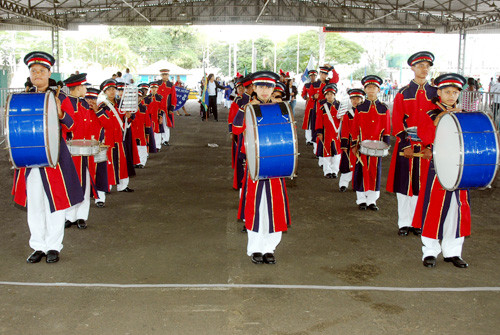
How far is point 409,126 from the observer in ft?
20.4

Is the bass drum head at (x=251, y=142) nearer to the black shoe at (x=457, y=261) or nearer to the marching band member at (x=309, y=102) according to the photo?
the black shoe at (x=457, y=261)

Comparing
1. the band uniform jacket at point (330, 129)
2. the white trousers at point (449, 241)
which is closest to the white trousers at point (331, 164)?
the band uniform jacket at point (330, 129)

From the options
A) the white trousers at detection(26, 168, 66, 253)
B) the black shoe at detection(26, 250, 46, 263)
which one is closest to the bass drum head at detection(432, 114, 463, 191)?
the white trousers at detection(26, 168, 66, 253)

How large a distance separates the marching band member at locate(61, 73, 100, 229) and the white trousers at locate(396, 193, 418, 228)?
355cm

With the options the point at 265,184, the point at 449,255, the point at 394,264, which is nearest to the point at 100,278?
the point at 265,184

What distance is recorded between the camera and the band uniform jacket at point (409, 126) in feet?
20.1

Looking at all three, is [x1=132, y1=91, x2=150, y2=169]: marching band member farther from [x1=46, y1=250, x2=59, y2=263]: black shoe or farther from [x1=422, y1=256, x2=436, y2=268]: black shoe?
[x1=422, y1=256, x2=436, y2=268]: black shoe

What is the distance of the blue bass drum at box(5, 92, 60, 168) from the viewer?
15.8 ft

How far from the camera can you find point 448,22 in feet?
97.7

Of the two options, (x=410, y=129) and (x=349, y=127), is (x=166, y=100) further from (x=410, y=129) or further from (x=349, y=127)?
(x=410, y=129)

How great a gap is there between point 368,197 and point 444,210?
2509 millimetres

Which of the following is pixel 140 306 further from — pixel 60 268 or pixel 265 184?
pixel 265 184

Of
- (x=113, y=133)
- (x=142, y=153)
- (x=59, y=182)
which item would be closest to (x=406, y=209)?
(x=59, y=182)

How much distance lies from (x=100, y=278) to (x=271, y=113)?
2.06m
